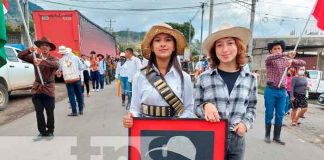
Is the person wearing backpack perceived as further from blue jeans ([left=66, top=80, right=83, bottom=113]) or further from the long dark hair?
the long dark hair

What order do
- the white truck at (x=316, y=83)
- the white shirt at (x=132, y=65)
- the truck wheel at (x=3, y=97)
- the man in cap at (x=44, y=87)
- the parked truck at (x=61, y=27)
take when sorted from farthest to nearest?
the parked truck at (x=61, y=27)
the white truck at (x=316, y=83)
the white shirt at (x=132, y=65)
the truck wheel at (x=3, y=97)
the man in cap at (x=44, y=87)

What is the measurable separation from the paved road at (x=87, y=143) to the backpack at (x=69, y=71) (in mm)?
1000

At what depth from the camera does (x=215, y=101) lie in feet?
8.77

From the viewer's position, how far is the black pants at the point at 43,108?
637 cm

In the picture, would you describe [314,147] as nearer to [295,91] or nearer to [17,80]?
[295,91]

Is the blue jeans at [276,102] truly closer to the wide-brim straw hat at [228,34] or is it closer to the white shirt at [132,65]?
the wide-brim straw hat at [228,34]

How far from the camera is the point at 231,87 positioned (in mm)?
2691

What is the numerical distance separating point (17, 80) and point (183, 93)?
30.5 ft

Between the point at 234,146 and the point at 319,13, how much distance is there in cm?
372

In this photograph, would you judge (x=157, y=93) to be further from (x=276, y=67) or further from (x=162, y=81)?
(x=276, y=67)

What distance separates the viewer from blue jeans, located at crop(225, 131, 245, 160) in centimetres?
271

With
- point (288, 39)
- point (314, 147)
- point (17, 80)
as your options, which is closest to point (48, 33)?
point (17, 80)

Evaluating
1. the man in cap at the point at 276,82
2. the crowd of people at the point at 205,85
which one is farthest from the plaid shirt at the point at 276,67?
the crowd of people at the point at 205,85

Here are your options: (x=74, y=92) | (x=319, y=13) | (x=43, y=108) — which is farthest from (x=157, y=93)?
(x=74, y=92)
